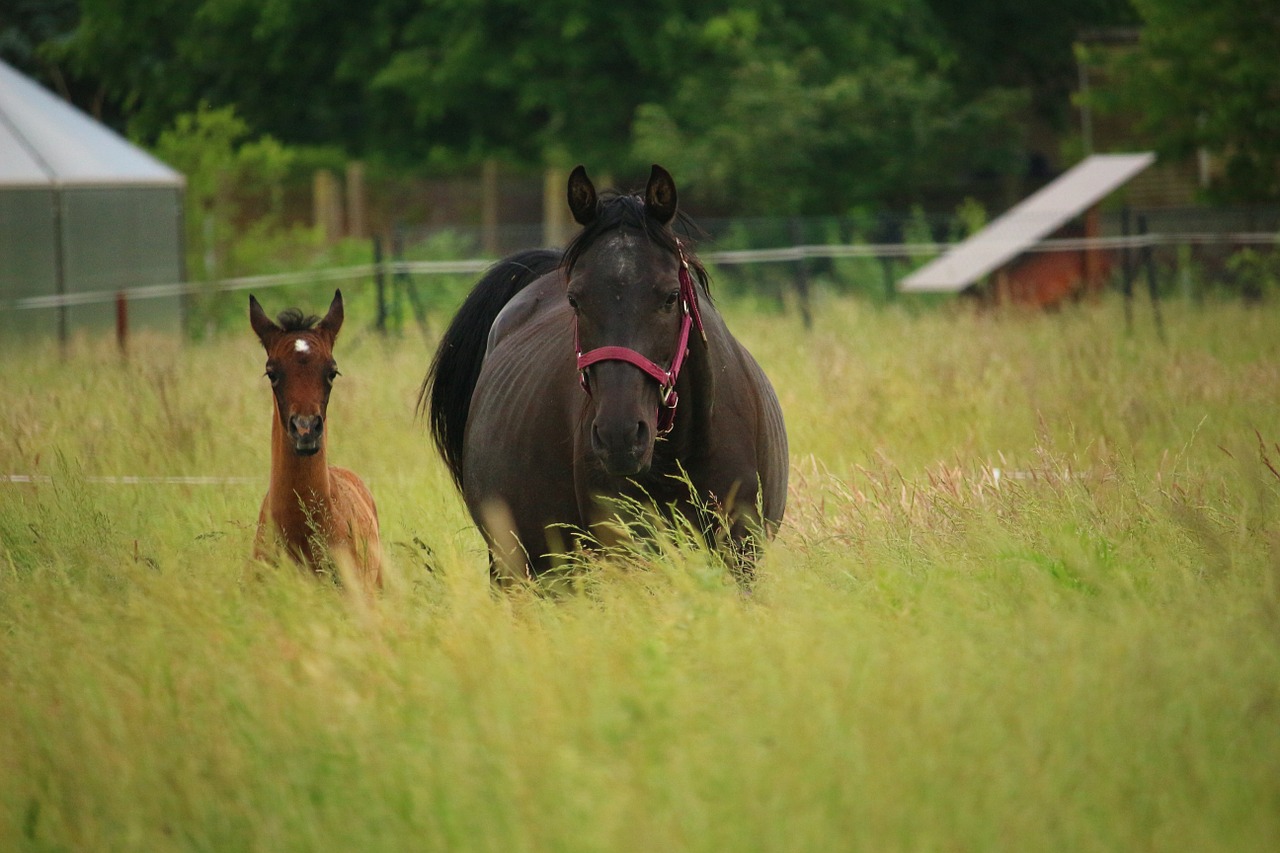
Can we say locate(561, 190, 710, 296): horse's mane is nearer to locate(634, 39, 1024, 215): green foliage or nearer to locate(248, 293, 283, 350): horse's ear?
locate(248, 293, 283, 350): horse's ear

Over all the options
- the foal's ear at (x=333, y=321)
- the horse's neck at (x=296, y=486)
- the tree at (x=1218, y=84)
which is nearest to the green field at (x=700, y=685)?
the horse's neck at (x=296, y=486)

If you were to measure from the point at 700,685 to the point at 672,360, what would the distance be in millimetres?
1259

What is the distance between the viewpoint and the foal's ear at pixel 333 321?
6.03 m

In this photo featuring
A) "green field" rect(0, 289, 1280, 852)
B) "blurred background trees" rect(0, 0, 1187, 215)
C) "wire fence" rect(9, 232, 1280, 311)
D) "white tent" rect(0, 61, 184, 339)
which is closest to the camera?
"green field" rect(0, 289, 1280, 852)

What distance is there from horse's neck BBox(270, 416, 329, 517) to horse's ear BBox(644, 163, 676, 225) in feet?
5.82

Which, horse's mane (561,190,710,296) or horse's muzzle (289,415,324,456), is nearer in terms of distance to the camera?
horse's mane (561,190,710,296)

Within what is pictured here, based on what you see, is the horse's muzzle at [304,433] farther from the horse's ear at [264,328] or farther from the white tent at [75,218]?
the white tent at [75,218]

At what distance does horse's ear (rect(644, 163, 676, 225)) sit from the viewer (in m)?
4.71

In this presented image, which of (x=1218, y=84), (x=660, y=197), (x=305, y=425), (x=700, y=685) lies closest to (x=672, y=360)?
(x=660, y=197)

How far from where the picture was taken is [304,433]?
5.55 meters

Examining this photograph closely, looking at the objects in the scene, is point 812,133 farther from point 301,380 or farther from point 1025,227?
point 301,380

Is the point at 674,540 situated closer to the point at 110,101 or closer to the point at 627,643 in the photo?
the point at 627,643

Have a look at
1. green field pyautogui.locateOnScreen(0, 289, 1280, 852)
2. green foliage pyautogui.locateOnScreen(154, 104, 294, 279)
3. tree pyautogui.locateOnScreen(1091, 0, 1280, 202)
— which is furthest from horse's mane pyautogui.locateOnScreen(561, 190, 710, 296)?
green foliage pyautogui.locateOnScreen(154, 104, 294, 279)

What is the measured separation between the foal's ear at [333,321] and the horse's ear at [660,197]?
177 centimetres
